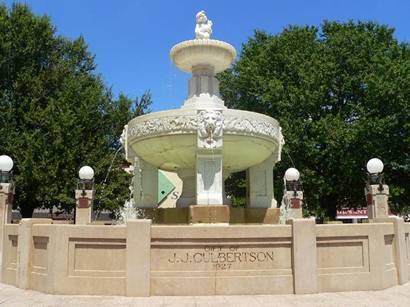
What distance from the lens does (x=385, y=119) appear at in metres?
25.6

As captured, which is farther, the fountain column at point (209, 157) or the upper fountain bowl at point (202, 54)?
the upper fountain bowl at point (202, 54)

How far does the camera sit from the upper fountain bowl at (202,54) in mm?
13383

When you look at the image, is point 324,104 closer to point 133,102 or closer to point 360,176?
point 360,176

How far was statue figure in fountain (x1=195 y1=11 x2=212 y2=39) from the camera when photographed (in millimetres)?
14109

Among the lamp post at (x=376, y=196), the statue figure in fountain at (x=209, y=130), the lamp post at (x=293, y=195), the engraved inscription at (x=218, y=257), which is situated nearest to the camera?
the engraved inscription at (x=218, y=257)

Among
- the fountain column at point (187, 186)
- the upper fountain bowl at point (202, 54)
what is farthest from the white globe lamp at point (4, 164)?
the upper fountain bowl at point (202, 54)

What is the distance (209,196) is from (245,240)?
3122 millimetres

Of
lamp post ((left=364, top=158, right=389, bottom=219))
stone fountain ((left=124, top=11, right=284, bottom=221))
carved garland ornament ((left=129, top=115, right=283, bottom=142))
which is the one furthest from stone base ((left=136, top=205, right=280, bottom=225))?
lamp post ((left=364, top=158, right=389, bottom=219))

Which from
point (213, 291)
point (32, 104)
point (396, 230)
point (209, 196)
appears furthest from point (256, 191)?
point (32, 104)

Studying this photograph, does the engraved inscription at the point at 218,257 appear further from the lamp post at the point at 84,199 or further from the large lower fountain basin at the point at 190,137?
the lamp post at the point at 84,199

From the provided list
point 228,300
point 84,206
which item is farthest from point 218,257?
point 84,206

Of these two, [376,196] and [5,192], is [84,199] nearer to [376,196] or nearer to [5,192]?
[5,192]

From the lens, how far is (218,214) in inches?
444

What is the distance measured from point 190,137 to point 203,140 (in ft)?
1.48
